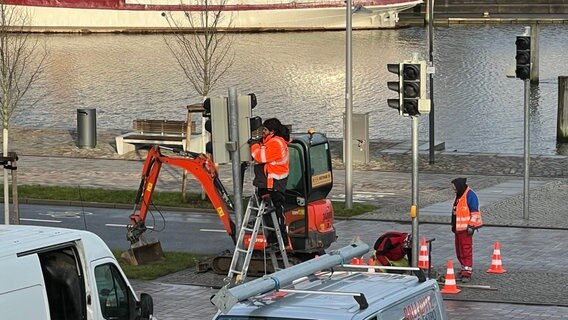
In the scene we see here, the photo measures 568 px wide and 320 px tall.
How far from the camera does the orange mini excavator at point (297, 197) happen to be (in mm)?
19844

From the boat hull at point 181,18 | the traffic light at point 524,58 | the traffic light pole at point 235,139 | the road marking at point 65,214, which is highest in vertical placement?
the boat hull at point 181,18

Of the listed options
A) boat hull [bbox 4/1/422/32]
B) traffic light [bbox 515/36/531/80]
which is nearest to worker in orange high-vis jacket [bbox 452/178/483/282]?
traffic light [bbox 515/36/531/80]

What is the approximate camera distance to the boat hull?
91562 mm

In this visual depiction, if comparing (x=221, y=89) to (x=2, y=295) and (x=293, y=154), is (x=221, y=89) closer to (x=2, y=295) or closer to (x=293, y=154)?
(x=293, y=154)

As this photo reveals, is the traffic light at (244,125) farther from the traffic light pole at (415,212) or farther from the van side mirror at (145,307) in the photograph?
the van side mirror at (145,307)

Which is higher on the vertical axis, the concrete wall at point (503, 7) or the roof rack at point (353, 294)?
the concrete wall at point (503, 7)

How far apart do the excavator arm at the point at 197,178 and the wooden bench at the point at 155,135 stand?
12455 mm

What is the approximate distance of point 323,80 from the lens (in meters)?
59.2

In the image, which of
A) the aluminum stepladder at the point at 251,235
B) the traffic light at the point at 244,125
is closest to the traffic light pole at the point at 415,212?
the aluminum stepladder at the point at 251,235

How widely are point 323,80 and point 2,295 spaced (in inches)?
1929

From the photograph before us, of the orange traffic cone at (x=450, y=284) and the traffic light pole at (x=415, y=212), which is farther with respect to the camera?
the orange traffic cone at (x=450, y=284)

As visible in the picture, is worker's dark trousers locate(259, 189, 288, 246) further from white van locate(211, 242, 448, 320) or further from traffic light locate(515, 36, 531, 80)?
white van locate(211, 242, 448, 320)

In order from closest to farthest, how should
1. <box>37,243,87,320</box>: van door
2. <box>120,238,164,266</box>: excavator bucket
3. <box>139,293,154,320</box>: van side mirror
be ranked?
<box>37,243,87,320</box>: van door, <box>139,293,154,320</box>: van side mirror, <box>120,238,164,266</box>: excavator bucket

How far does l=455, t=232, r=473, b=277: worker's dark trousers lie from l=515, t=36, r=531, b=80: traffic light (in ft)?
17.9
